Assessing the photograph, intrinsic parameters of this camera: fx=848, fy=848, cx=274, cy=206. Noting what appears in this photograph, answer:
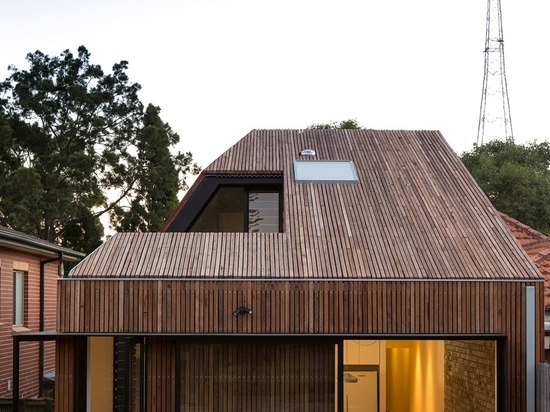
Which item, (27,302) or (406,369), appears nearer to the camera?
(406,369)

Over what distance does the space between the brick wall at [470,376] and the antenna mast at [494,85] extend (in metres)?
18.1

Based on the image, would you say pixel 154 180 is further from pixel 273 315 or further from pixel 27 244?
pixel 273 315

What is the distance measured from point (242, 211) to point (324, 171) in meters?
1.58

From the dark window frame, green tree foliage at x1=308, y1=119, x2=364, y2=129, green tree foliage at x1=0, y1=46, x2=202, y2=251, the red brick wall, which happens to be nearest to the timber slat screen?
the dark window frame

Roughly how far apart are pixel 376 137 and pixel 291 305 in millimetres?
5886

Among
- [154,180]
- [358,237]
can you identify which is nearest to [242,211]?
[358,237]

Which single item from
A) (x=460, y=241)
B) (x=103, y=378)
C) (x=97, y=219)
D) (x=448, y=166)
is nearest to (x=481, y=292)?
(x=460, y=241)

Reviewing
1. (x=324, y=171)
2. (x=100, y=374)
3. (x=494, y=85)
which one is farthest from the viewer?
(x=494, y=85)

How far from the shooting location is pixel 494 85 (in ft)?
101

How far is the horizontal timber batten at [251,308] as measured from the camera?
36.7 feet

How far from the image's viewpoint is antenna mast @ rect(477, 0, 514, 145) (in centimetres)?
2964

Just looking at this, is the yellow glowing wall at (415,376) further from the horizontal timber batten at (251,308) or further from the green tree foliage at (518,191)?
the green tree foliage at (518,191)

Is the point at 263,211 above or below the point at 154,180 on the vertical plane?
below

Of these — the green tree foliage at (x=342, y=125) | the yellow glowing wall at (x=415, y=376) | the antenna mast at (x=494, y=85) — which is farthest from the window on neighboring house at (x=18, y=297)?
the green tree foliage at (x=342, y=125)
